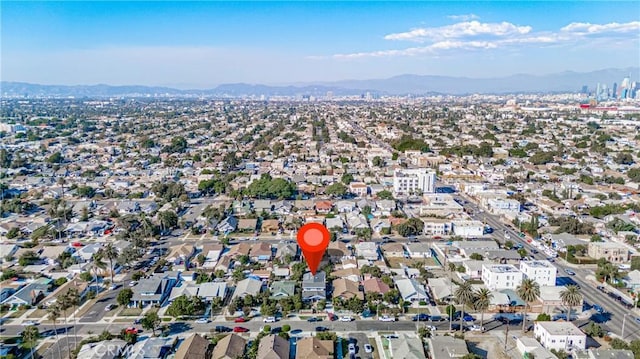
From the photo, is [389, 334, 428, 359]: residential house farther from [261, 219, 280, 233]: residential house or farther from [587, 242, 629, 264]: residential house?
[587, 242, 629, 264]: residential house

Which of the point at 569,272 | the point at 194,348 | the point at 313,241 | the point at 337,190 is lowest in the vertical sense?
the point at 569,272

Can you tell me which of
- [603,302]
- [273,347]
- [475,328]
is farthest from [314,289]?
[603,302]

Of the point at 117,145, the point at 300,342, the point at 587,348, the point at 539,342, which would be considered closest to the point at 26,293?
the point at 300,342

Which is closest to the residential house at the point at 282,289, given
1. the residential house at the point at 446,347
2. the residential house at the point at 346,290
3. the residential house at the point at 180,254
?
the residential house at the point at 346,290

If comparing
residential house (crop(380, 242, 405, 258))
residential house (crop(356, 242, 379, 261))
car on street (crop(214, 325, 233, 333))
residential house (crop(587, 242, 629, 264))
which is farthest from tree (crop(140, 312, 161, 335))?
residential house (crop(587, 242, 629, 264))

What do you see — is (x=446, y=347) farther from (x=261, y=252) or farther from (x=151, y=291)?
(x=151, y=291)

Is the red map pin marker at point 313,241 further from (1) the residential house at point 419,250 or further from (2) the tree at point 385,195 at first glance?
(2) the tree at point 385,195
